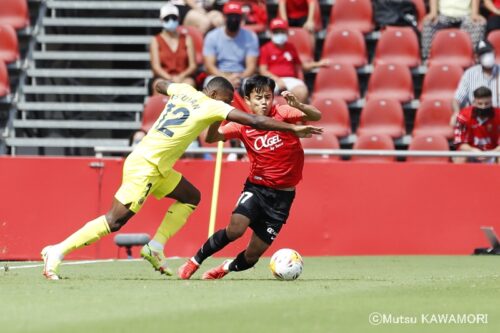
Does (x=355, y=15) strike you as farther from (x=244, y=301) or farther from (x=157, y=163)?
(x=244, y=301)

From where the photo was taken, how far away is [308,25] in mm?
21172

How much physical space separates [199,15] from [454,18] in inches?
168

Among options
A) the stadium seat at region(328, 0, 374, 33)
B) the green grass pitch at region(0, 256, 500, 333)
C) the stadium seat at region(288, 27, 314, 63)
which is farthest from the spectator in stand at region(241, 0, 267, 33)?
the green grass pitch at region(0, 256, 500, 333)

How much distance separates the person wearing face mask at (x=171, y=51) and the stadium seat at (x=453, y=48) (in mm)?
4016

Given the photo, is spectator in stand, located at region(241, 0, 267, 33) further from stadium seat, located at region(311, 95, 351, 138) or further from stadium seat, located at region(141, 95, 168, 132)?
stadium seat, located at region(141, 95, 168, 132)

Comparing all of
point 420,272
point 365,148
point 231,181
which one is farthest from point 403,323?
point 365,148

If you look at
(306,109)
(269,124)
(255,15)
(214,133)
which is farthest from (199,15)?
(269,124)

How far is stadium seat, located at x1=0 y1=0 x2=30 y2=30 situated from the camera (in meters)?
21.8

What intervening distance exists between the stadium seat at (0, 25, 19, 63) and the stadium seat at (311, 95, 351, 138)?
5210 mm

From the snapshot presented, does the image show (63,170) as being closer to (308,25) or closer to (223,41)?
(223,41)

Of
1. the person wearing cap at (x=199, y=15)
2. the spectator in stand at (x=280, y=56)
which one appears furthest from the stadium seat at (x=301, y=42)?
the person wearing cap at (x=199, y=15)

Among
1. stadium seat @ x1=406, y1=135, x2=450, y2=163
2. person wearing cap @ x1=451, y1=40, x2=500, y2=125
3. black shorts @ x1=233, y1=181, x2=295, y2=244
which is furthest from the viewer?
person wearing cap @ x1=451, y1=40, x2=500, y2=125

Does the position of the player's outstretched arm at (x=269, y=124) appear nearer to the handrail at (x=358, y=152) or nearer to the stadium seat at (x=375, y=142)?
the handrail at (x=358, y=152)

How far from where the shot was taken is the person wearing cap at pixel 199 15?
21297 millimetres
